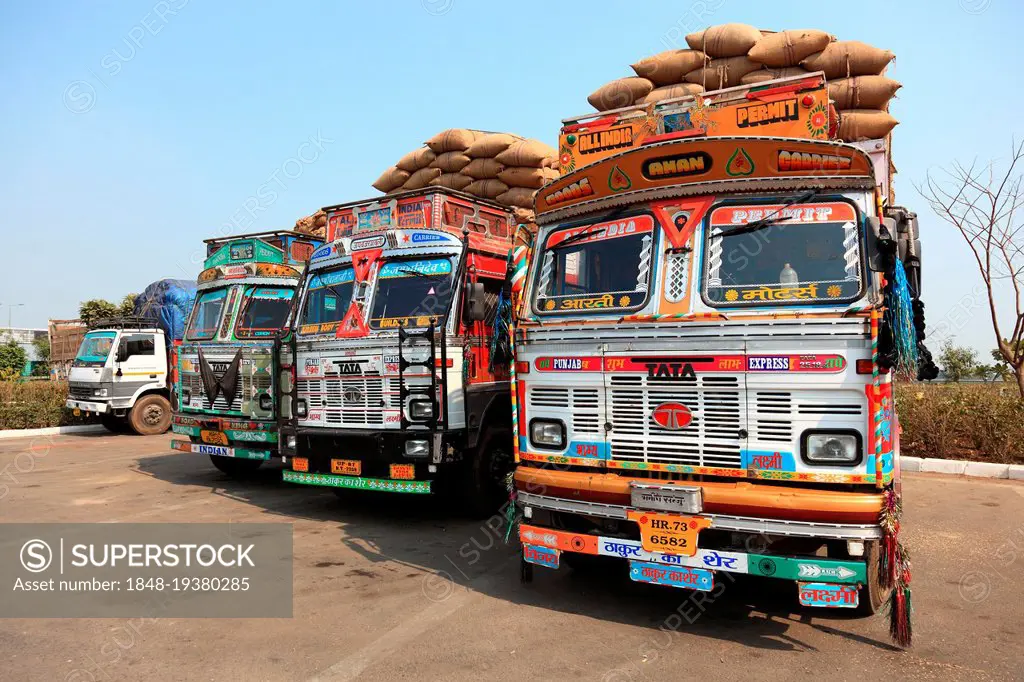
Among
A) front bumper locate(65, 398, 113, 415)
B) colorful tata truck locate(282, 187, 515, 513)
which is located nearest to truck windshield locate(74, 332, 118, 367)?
front bumper locate(65, 398, 113, 415)

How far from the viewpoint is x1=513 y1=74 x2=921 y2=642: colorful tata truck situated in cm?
400

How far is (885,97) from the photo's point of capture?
9.75 metres

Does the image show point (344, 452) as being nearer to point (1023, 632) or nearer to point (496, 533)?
point (496, 533)

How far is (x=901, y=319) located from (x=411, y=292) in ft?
15.4

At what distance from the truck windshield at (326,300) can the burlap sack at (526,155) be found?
4.18 m

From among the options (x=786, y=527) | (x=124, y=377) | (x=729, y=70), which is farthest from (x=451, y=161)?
(x=124, y=377)

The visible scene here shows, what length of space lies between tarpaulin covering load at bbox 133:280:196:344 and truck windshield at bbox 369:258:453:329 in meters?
10.7

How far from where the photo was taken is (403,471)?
696 cm

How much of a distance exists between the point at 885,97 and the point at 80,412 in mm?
17012

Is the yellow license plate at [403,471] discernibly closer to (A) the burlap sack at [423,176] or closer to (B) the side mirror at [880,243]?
(B) the side mirror at [880,243]

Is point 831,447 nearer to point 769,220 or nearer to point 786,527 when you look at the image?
point 786,527

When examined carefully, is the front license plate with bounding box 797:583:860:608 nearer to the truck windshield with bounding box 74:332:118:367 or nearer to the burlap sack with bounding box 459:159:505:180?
the burlap sack with bounding box 459:159:505:180

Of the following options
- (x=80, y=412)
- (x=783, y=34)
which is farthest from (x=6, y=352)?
(x=783, y=34)

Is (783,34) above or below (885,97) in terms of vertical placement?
above
